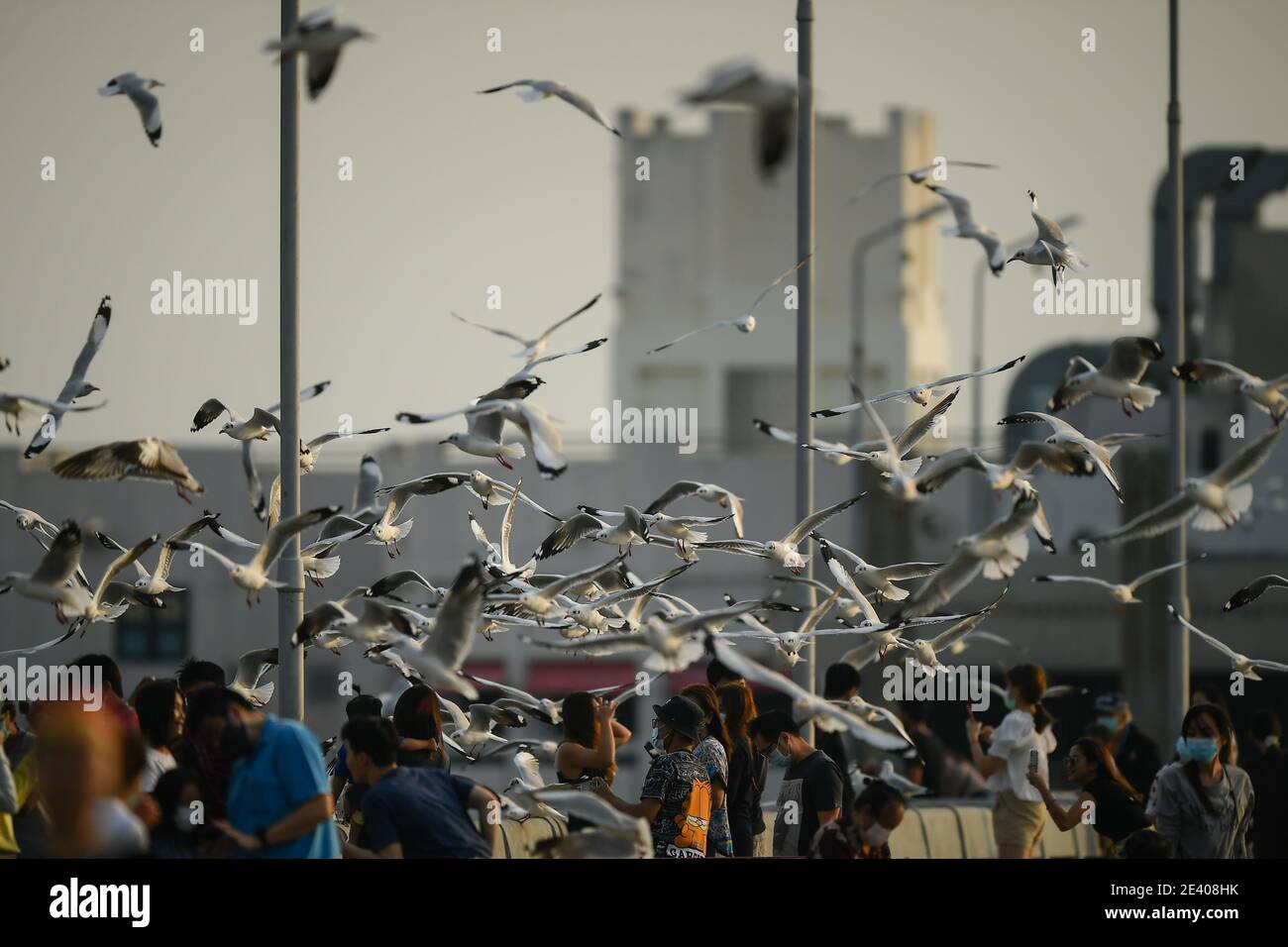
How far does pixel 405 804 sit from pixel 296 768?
590 millimetres

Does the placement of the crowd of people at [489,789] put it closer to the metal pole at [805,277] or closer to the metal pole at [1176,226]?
the metal pole at [805,277]

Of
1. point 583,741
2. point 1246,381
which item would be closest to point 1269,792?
point 1246,381

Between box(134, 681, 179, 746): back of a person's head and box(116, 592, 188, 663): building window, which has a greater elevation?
box(134, 681, 179, 746): back of a person's head

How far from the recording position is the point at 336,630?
8.73m

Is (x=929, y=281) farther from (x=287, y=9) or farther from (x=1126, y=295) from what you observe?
(x=287, y=9)

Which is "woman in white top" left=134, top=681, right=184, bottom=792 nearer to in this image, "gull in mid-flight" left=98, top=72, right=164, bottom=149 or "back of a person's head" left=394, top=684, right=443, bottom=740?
"back of a person's head" left=394, top=684, right=443, bottom=740

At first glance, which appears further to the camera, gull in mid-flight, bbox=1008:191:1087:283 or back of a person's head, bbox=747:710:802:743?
gull in mid-flight, bbox=1008:191:1087:283

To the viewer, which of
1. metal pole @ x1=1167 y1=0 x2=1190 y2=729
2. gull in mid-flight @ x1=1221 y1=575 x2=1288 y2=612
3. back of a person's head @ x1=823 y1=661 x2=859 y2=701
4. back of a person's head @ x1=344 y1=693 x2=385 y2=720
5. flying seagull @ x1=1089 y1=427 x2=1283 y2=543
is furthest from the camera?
metal pole @ x1=1167 y1=0 x2=1190 y2=729

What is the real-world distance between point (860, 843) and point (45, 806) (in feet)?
10.1

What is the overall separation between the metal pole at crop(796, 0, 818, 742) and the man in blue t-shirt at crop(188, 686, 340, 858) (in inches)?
196

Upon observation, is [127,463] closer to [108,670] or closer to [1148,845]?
[108,670]

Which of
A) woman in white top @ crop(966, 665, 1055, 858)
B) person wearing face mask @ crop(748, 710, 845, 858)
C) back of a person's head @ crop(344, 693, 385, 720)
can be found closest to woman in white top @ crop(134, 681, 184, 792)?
back of a person's head @ crop(344, 693, 385, 720)

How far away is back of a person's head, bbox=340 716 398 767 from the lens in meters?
7.13

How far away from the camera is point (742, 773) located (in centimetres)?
907
